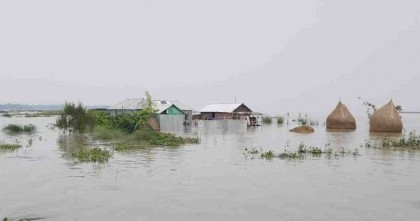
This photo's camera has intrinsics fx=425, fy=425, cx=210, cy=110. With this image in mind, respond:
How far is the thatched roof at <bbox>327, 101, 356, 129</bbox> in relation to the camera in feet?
170

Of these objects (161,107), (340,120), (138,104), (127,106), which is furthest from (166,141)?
(340,120)

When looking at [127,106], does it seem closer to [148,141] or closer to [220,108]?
[220,108]

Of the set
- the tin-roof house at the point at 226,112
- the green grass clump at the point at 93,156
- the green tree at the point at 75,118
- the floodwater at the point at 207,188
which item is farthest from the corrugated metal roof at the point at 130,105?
the green grass clump at the point at 93,156

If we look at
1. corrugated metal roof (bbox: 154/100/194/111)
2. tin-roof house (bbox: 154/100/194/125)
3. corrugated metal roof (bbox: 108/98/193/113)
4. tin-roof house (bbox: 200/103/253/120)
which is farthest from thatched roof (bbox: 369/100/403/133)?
corrugated metal roof (bbox: 108/98/193/113)

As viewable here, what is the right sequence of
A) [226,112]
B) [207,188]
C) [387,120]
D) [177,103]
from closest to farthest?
[207,188]
[387,120]
[177,103]
[226,112]

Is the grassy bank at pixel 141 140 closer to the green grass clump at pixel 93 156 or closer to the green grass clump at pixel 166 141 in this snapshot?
the green grass clump at pixel 166 141

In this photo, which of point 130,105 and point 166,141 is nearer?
point 166,141

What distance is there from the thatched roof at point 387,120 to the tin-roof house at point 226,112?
53.0 feet

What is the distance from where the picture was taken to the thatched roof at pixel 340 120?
170ft

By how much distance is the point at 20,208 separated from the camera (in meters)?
10.8

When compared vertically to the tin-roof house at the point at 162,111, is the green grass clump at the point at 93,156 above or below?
below

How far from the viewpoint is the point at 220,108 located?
5647 centimetres

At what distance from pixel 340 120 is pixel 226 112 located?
556 inches

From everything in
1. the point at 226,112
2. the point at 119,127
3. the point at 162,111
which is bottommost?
the point at 119,127
